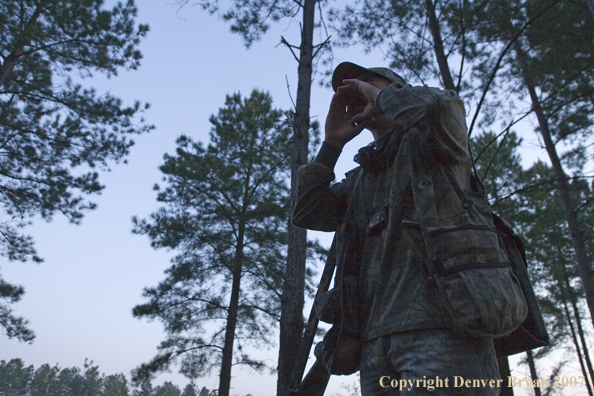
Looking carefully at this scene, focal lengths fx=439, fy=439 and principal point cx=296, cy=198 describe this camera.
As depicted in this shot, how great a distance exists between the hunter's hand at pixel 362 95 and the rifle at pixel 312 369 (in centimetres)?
58

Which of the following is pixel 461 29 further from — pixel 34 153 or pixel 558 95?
pixel 34 153

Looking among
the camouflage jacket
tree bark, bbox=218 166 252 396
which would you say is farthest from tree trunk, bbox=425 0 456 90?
tree bark, bbox=218 166 252 396

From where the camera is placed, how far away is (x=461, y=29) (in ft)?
19.0

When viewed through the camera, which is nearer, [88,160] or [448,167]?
[448,167]

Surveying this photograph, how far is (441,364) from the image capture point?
4.32 feet

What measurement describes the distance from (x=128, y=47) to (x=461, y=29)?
7.14 meters

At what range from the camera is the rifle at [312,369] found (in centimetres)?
197

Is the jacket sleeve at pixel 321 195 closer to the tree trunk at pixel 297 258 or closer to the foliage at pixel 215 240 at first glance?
the tree trunk at pixel 297 258

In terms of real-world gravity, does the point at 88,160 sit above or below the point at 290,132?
below

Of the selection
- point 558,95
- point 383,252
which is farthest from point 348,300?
point 558,95

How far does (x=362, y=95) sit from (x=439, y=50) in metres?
4.49

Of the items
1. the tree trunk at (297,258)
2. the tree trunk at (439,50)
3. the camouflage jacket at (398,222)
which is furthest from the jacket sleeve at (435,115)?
the tree trunk at (439,50)

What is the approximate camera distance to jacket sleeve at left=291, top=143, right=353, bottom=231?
2078 mm

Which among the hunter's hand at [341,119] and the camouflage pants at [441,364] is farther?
the hunter's hand at [341,119]
